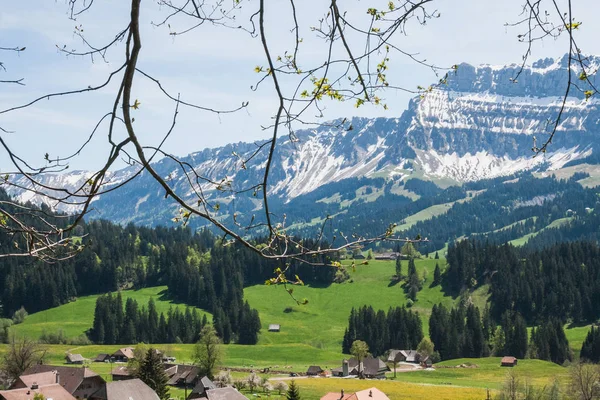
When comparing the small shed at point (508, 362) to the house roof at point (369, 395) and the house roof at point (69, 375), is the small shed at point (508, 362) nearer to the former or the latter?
the house roof at point (369, 395)

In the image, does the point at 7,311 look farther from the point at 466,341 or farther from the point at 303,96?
the point at 303,96

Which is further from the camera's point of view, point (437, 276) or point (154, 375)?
point (437, 276)

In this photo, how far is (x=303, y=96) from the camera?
5465 millimetres

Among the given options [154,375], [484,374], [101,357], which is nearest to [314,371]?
[484,374]

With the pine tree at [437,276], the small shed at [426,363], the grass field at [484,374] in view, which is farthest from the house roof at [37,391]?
the pine tree at [437,276]

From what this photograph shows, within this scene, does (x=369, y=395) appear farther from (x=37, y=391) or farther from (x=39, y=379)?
(x=39, y=379)

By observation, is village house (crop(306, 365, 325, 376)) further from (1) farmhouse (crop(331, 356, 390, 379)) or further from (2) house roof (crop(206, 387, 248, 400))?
(2) house roof (crop(206, 387, 248, 400))

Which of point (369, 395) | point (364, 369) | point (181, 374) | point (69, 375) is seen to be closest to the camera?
point (369, 395)

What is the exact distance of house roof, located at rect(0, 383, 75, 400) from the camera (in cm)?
5191

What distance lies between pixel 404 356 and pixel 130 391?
6547 cm

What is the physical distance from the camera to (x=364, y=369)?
102312mm

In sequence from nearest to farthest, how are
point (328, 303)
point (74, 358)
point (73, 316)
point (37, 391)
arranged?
point (37, 391) < point (74, 358) < point (73, 316) < point (328, 303)

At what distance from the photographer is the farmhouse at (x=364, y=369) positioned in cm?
10150

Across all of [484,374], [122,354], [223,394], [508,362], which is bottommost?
[484,374]
